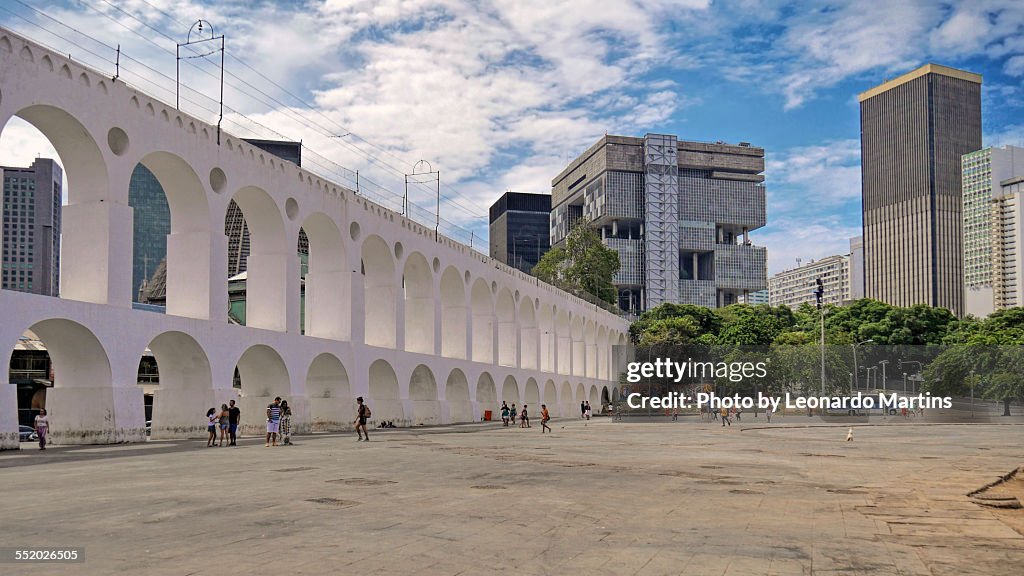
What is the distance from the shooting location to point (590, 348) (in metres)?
83.8

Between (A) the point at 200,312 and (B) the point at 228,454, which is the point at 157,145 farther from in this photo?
(B) the point at 228,454

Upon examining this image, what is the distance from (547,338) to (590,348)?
13674 mm

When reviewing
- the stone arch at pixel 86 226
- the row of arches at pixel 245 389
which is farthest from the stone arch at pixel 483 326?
the stone arch at pixel 86 226

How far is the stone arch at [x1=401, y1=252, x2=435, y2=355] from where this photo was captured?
158 feet

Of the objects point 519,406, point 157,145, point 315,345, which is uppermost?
point 157,145

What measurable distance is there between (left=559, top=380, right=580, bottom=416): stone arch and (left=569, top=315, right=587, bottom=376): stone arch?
9.83 ft

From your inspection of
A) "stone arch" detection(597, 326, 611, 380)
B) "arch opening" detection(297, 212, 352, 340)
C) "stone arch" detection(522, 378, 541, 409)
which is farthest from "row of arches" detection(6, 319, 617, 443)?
"stone arch" detection(597, 326, 611, 380)

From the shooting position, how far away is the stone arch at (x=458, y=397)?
51.1 metres

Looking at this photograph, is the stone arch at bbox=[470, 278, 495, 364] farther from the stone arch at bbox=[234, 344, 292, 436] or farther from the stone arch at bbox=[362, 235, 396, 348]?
the stone arch at bbox=[234, 344, 292, 436]

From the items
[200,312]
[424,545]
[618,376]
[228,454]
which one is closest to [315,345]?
[200,312]

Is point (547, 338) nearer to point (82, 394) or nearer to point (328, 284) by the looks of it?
point (328, 284)

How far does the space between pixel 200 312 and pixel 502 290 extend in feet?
102

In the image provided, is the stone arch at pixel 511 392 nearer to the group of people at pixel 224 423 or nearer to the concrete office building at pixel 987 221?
the group of people at pixel 224 423

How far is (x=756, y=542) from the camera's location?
9.30 meters
